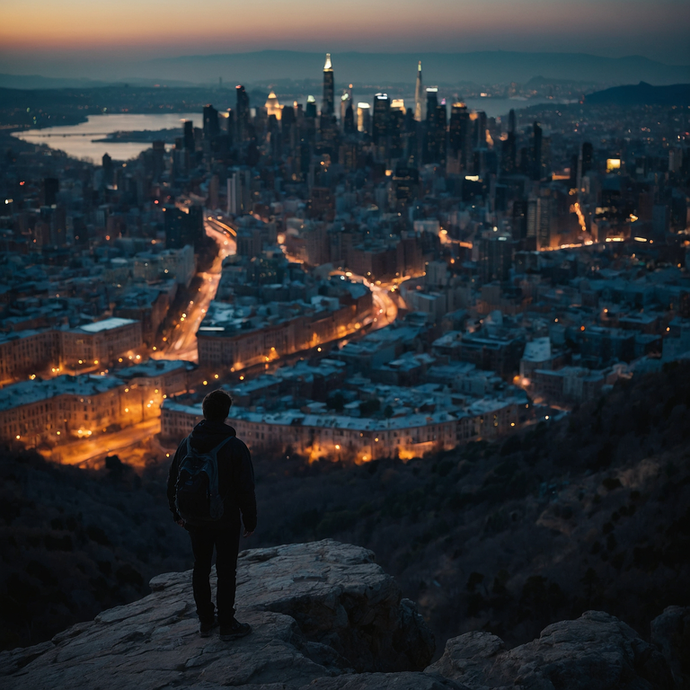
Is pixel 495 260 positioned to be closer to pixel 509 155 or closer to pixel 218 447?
pixel 509 155

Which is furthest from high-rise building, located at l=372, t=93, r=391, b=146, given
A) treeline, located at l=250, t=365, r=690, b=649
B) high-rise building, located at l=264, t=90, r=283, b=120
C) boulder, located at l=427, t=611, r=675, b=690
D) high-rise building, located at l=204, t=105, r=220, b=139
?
boulder, located at l=427, t=611, r=675, b=690

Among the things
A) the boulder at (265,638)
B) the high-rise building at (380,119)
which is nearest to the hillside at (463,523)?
the boulder at (265,638)

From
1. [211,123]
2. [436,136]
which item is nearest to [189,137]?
[211,123]

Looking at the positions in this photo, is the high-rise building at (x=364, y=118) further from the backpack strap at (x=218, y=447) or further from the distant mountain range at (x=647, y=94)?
the backpack strap at (x=218, y=447)

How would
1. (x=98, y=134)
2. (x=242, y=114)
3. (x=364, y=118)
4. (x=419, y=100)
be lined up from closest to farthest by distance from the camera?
1. (x=98, y=134)
2. (x=242, y=114)
3. (x=364, y=118)
4. (x=419, y=100)

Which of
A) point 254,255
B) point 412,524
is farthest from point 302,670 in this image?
point 254,255

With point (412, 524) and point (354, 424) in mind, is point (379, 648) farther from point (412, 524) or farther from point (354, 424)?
point (354, 424)

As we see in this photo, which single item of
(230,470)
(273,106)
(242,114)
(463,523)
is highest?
(273,106)
